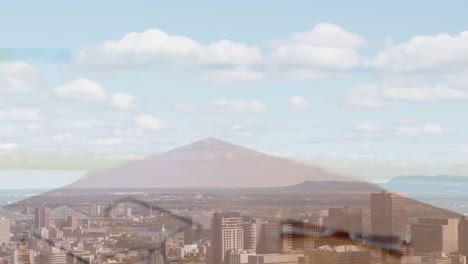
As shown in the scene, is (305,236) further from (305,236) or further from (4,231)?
(4,231)

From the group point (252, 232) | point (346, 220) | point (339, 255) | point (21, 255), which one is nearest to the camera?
point (339, 255)

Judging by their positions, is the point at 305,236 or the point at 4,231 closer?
the point at 305,236

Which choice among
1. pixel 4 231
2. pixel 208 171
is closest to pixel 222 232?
pixel 208 171

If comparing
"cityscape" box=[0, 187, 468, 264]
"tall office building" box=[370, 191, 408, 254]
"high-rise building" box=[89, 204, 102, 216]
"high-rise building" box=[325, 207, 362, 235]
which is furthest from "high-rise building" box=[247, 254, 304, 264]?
"high-rise building" box=[89, 204, 102, 216]

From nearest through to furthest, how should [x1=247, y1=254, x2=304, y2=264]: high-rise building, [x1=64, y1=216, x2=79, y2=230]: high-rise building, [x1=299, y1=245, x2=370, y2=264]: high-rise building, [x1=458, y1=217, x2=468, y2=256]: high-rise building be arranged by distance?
1. [x1=299, y1=245, x2=370, y2=264]: high-rise building
2. [x1=247, y1=254, x2=304, y2=264]: high-rise building
3. [x1=458, y1=217, x2=468, y2=256]: high-rise building
4. [x1=64, y1=216, x2=79, y2=230]: high-rise building

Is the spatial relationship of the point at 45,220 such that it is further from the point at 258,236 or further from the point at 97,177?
the point at 258,236

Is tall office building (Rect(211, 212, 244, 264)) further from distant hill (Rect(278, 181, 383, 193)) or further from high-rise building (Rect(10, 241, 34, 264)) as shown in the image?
high-rise building (Rect(10, 241, 34, 264))
